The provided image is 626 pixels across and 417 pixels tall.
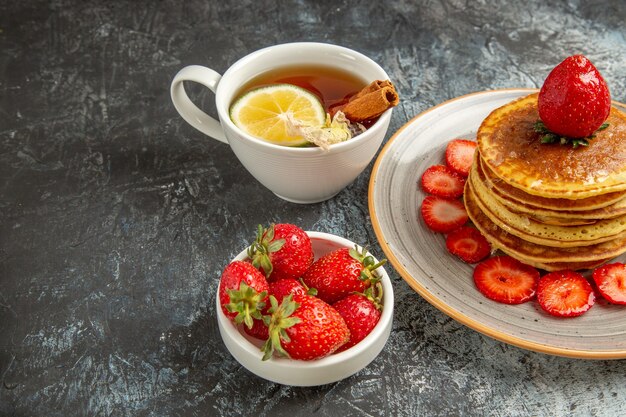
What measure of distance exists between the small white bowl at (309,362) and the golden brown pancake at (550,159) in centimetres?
44

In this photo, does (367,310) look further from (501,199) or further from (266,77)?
(266,77)

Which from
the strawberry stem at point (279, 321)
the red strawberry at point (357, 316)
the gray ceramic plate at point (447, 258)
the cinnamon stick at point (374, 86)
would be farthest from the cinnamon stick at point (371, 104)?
the strawberry stem at point (279, 321)

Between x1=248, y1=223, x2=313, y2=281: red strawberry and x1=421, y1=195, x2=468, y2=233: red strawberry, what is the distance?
43cm

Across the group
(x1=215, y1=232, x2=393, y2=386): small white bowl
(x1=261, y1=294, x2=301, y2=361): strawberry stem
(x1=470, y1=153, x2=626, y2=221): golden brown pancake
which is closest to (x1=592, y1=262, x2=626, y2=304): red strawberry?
(x1=470, y1=153, x2=626, y2=221): golden brown pancake

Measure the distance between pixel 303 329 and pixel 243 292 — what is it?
0.15 m

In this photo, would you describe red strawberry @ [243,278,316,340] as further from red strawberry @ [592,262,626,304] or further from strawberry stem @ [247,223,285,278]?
red strawberry @ [592,262,626,304]

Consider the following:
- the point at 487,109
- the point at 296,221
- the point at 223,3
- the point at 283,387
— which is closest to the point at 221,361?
the point at 283,387

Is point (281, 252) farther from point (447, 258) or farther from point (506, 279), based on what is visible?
point (506, 279)

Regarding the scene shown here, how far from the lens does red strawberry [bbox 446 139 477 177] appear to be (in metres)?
2.21

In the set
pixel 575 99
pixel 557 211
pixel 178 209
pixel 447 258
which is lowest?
pixel 178 209

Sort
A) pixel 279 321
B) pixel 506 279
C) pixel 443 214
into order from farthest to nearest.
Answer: pixel 443 214 < pixel 506 279 < pixel 279 321

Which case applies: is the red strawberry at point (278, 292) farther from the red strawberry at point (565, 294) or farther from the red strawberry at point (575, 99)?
the red strawberry at point (575, 99)

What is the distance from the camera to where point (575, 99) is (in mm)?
1828

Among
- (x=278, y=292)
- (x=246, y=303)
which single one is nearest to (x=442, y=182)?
(x=278, y=292)
